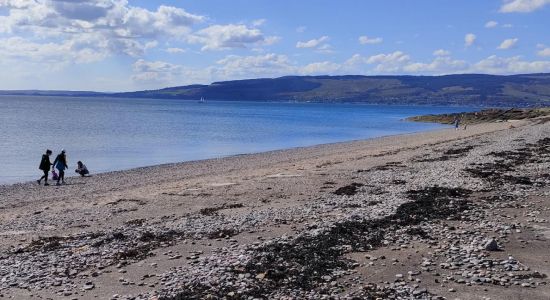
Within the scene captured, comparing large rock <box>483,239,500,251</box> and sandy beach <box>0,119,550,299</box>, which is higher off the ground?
large rock <box>483,239,500,251</box>

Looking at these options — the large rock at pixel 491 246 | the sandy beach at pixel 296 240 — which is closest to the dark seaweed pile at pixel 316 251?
the sandy beach at pixel 296 240

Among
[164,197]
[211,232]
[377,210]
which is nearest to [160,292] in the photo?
[211,232]

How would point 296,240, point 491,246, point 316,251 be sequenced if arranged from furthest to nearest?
point 296,240
point 316,251
point 491,246

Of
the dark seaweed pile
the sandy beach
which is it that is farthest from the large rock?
the dark seaweed pile

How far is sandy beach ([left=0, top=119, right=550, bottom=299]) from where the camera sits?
9.77 metres

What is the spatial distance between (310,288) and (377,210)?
6811mm

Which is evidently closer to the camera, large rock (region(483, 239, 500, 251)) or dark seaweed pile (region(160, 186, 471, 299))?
dark seaweed pile (region(160, 186, 471, 299))

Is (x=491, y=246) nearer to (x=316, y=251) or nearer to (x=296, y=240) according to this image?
(x=316, y=251)

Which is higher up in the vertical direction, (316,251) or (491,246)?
(491,246)

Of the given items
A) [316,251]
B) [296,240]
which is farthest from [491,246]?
[296,240]

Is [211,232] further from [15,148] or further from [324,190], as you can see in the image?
[15,148]

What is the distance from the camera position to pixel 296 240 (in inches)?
501

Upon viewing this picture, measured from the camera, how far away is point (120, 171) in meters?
35.8

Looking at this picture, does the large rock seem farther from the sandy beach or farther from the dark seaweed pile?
the dark seaweed pile
